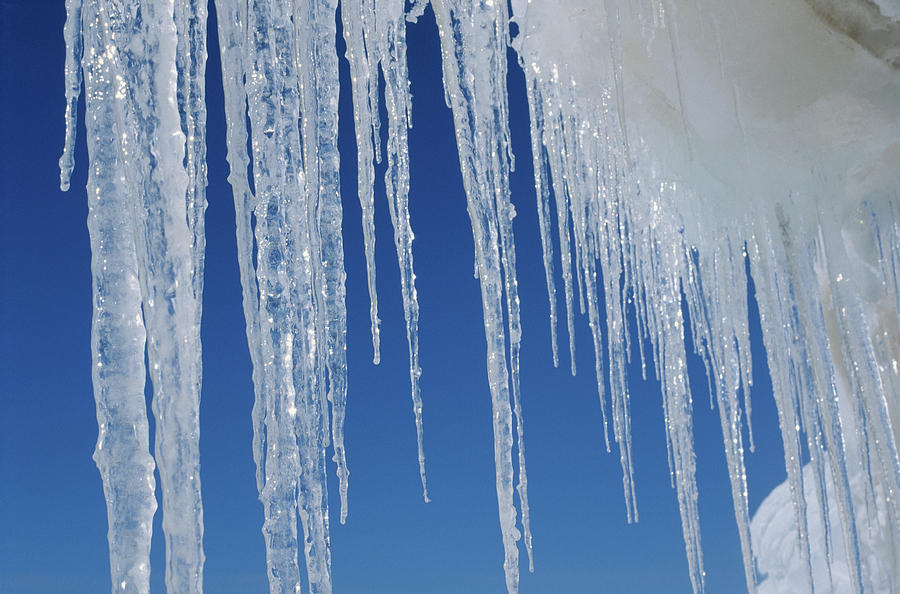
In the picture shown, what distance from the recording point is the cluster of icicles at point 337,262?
173 cm

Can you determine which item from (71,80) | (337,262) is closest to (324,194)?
(337,262)

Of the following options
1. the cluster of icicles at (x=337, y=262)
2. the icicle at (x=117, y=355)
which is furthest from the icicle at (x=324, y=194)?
the icicle at (x=117, y=355)

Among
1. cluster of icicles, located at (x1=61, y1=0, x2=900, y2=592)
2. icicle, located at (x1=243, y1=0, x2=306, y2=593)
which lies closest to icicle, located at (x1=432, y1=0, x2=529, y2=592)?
cluster of icicles, located at (x1=61, y1=0, x2=900, y2=592)

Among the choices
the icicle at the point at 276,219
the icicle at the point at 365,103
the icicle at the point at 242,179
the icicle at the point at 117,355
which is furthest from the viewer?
the icicle at the point at 365,103

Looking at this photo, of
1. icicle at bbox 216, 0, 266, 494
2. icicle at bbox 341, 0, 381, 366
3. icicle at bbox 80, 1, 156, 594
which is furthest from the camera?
icicle at bbox 341, 0, 381, 366

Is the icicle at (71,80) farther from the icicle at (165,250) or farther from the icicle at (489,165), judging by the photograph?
the icicle at (489,165)

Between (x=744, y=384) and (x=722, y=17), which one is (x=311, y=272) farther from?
(x=744, y=384)

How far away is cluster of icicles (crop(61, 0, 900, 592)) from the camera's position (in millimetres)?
1728

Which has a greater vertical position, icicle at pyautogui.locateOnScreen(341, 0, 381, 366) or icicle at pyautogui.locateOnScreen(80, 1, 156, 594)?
icicle at pyautogui.locateOnScreen(341, 0, 381, 366)

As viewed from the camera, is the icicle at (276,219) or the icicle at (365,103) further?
the icicle at (365,103)

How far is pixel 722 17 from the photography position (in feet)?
8.86

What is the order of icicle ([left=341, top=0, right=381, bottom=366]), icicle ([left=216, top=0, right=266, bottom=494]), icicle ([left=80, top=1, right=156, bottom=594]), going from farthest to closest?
icicle ([left=341, top=0, right=381, bottom=366]) < icicle ([left=216, top=0, right=266, bottom=494]) < icicle ([left=80, top=1, right=156, bottom=594])

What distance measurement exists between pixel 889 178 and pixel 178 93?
2678 millimetres

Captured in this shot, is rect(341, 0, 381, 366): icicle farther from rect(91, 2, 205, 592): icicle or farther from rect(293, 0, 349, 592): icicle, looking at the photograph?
rect(91, 2, 205, 592): icicle
